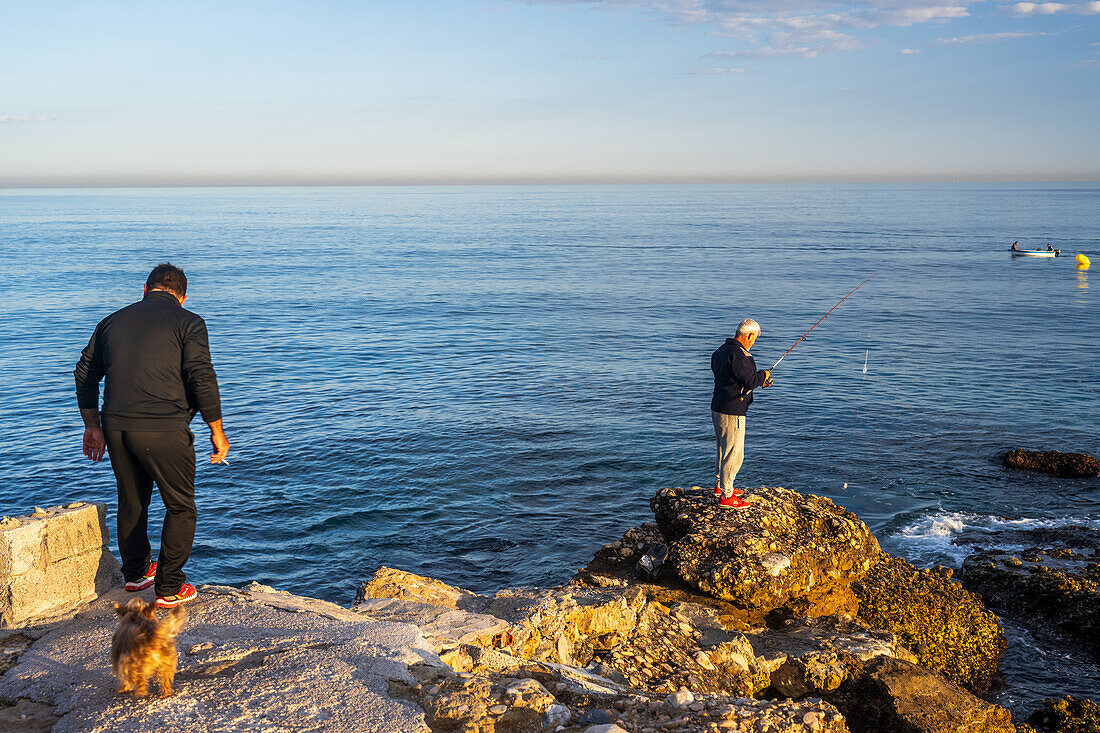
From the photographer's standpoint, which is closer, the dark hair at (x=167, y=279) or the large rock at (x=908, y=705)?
the dark hair at (x=167, y=279)

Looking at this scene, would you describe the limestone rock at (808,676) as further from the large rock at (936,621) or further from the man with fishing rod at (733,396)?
the man with fishing rod at (733,396)

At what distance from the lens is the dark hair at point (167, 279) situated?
5848mm

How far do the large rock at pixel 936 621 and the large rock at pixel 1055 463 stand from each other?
29.7ft

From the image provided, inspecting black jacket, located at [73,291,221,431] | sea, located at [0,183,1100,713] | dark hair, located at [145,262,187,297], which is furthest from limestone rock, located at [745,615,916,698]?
dark hair, located at [145,262,187,297]

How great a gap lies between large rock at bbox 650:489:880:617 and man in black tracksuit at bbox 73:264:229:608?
5.20m

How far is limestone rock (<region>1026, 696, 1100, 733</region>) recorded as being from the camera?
788 centimetres

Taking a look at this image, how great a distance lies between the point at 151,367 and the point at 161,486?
0.87 m

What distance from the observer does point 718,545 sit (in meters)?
8.88

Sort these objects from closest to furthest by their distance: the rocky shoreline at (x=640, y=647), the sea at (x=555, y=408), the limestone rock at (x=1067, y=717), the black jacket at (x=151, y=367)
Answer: the rocky shoreline at (x=640, y=647), the black jacket at (x=151, y=367), the limestone rock at (x=1067, y=717), the sea at (x=555, y=408)

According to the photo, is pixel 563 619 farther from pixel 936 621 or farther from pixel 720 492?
pixel 936 621

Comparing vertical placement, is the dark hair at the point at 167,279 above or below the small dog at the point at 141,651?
above

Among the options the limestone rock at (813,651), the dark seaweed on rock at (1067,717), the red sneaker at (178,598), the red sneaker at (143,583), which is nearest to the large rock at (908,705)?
the limestone rock at (813,651)

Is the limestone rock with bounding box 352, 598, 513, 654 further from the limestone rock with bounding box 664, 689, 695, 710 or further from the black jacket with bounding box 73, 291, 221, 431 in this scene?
the black jacket with bounding box 73, 291, 221, 431

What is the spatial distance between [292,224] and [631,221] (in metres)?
48.5
